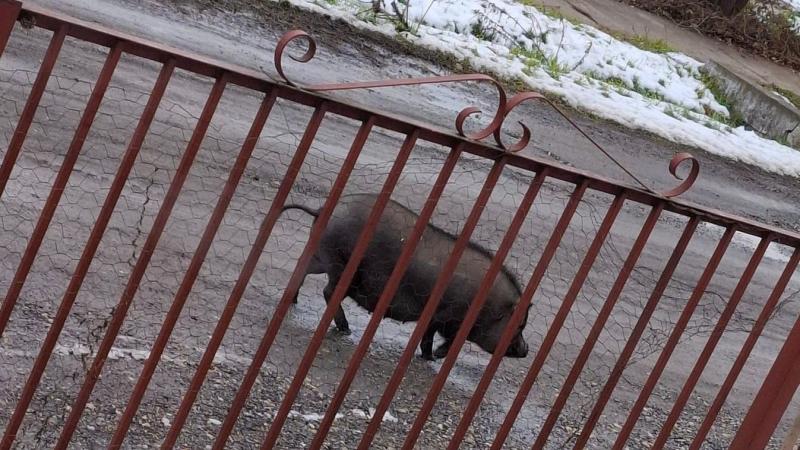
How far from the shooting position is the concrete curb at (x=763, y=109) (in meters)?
14.2

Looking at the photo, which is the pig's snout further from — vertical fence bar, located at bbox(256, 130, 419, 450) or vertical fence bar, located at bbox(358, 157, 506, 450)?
vertical fence bar, located at bbox(256, 130, 419, 450)

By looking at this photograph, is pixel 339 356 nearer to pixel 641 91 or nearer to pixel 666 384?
pixel 666 384

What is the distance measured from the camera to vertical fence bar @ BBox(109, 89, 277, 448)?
115 inches

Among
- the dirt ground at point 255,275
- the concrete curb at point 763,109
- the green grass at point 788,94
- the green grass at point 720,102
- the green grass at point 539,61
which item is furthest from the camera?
the green grass at point 788,94

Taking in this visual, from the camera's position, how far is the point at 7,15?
2.64 meters

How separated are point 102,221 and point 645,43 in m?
13.3

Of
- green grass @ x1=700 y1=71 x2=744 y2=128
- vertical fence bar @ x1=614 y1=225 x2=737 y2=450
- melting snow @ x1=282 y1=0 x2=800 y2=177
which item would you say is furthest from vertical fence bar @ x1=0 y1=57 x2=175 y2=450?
green grass @ x1=700 y1=71 x2=744 y2=128

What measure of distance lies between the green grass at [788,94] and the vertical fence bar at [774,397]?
41.2 feet

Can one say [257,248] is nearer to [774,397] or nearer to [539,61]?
[774,397]

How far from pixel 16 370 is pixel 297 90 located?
199cm

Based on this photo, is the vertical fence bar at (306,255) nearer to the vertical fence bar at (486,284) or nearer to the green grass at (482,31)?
the vertical fence bar at (486,284)

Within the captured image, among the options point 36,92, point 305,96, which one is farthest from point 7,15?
point 305,96

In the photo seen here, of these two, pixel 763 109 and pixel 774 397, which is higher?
pixel 763 109

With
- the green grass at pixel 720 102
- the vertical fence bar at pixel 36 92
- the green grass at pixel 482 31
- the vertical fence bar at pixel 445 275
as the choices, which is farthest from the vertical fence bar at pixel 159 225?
the green grass at pixel 720 102
